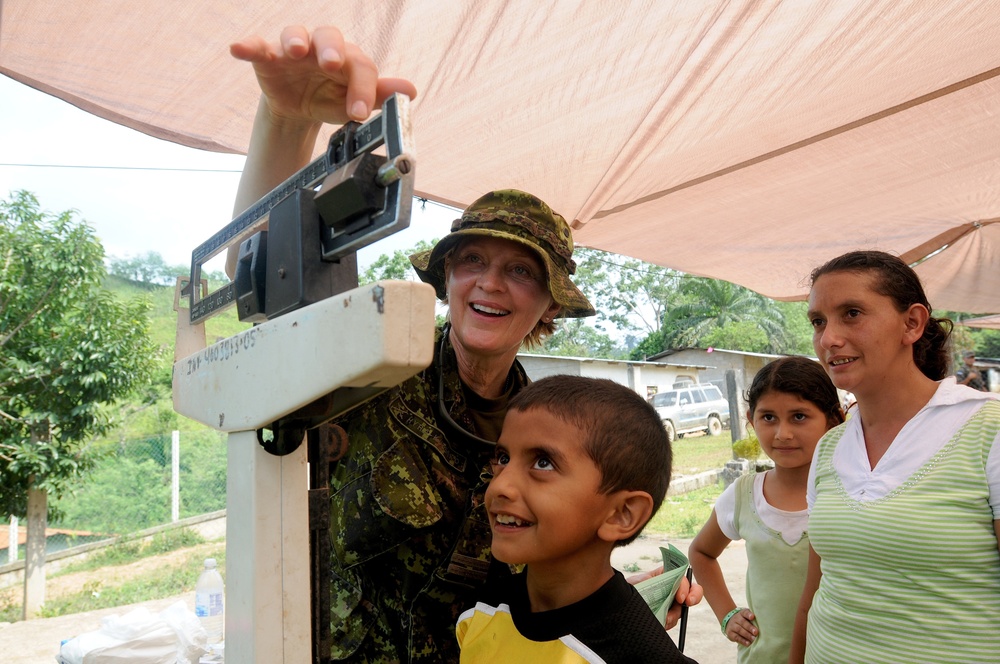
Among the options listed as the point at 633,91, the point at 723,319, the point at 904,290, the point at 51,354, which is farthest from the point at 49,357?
the point at 723,319

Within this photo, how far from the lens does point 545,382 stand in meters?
1.56

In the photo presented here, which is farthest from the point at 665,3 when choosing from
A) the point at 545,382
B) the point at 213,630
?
the point at 213,630

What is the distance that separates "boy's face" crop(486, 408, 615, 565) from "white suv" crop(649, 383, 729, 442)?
20.4 meters

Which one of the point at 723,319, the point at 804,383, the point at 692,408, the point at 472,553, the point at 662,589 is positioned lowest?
the point at 662,589

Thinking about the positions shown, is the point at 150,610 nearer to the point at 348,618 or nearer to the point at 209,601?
the point at 209,601

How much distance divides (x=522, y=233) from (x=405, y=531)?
2.29 ft

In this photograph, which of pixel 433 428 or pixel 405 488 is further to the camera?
pixel 433 428

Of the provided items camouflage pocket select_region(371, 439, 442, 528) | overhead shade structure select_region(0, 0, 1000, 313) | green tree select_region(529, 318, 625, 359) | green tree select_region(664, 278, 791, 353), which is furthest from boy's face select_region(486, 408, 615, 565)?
green tree select_region(529, 318, 625, 359)

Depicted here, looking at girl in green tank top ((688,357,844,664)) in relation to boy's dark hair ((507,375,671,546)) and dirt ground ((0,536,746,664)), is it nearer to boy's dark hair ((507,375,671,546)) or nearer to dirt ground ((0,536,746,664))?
boy's dark hair ((507,375,671,546))

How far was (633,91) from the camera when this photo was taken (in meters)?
2.79

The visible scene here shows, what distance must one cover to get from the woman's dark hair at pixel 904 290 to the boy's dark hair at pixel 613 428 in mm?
929

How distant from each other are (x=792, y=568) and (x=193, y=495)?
1208 cm

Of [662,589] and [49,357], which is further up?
[49,357]

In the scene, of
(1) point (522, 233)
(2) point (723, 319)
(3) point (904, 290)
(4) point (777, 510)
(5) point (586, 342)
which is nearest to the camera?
(1) point (522, 233)
